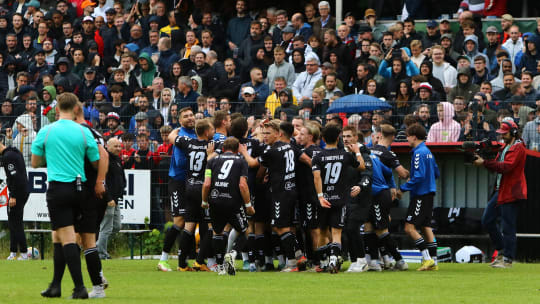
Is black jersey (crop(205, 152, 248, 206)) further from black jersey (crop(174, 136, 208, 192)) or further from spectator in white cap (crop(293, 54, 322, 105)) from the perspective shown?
spectator in white cap (crop(293, 54, 322, 105))

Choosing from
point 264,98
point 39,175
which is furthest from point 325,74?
point 39,175

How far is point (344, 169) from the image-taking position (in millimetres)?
13672

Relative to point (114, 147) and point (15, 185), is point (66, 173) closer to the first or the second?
point (114, 147)

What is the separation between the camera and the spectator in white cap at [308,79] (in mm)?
20641

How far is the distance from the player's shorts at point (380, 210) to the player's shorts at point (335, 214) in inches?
35.7

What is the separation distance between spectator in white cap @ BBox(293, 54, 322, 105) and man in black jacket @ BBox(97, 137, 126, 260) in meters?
4.95

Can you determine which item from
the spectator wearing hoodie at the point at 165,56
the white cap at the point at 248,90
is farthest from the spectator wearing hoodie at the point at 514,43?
the spectator wearing hoodie at the point at 165,56

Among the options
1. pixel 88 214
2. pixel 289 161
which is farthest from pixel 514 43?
pixel 88 214

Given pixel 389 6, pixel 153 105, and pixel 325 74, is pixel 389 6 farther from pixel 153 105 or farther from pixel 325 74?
pixel 153 105

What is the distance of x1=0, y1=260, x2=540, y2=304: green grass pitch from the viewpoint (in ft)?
33.5

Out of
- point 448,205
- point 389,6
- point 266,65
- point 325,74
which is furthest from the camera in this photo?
point 389,6

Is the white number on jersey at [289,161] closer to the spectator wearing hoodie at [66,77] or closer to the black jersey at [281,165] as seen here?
the black jersey at [281,165]

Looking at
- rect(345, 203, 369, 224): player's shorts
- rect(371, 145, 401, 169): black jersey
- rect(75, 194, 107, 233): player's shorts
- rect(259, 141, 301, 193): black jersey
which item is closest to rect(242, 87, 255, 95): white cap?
rect(371, 145, 401, 169): black jersey

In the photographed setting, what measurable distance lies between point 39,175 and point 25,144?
637 mm
